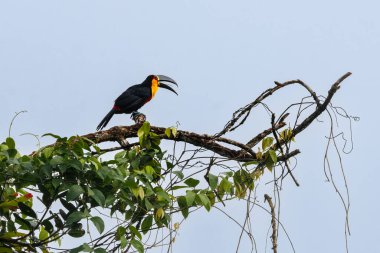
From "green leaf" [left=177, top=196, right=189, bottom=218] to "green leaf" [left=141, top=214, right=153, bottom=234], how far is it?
0.16 metres

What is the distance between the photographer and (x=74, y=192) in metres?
3.78

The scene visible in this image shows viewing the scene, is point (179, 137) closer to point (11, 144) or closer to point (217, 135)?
point (217, 135)

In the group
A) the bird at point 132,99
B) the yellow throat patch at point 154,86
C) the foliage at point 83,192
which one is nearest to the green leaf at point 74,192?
the foliage at point 83,192

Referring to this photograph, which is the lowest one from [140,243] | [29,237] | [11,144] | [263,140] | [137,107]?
[140,243]

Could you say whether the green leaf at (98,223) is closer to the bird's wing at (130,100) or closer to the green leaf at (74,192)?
the green leaf at (74,192)

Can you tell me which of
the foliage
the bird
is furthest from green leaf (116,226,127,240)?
the bird

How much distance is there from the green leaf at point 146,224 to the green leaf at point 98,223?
1.12 feet

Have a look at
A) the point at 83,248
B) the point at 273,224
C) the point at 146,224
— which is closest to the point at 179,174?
the point at 146,224

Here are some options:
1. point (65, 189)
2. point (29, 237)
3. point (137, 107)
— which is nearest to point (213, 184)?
point (65, 189)

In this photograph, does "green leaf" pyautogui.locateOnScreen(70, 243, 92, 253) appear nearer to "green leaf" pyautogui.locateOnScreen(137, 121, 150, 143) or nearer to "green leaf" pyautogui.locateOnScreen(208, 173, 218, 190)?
"green leaf" pyautogui.locateOnScreen(208, 173, 218, 190)

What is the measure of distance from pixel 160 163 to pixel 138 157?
13cm

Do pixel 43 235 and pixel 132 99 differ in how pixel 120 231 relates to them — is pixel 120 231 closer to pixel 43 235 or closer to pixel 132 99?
pixel 43 235

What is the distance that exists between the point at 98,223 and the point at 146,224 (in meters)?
0.38

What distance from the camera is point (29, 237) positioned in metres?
4.29
